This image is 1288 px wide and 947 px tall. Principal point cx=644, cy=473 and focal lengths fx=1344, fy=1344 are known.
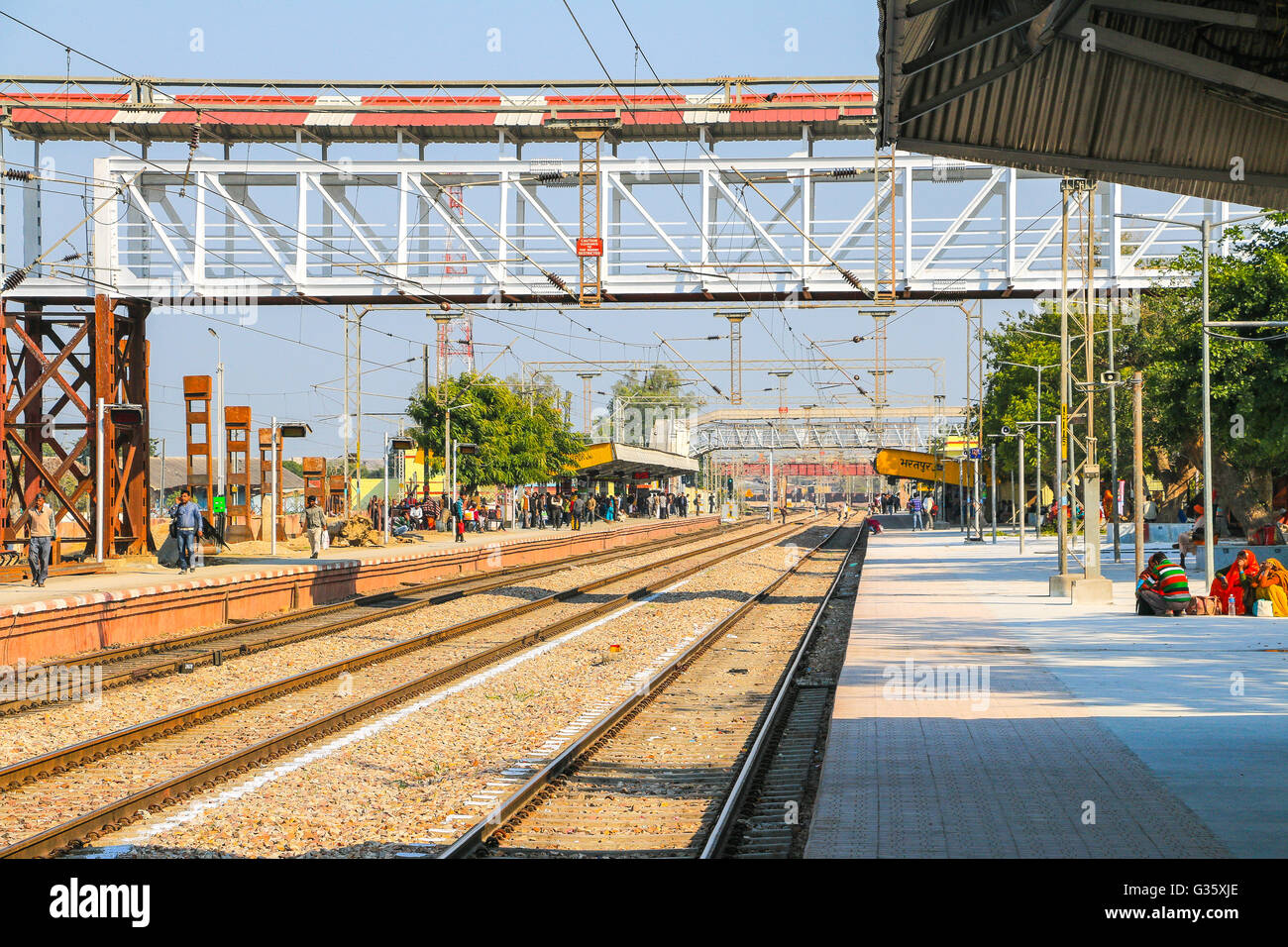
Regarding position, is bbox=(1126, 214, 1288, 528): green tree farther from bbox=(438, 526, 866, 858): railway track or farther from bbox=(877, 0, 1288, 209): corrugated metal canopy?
bbox=(877, 0, 1288, 209): corrugated metal canopy

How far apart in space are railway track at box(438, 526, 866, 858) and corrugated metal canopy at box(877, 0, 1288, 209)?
5494 mm

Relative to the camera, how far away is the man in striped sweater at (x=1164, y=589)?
66.9ft

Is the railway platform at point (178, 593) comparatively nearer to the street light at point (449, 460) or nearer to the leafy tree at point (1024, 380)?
the street light at point (449, 460)

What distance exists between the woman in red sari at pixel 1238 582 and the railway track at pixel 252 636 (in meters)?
14.0

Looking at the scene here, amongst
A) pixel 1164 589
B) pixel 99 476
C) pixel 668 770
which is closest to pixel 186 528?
pixel 99 476

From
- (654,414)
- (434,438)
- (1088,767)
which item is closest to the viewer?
(1088,767)

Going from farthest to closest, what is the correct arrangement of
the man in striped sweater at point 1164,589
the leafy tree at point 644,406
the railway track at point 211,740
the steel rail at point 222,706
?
the leafy tree at point 644,406 → the man in striped sweater at point 1164,589 → the steel rail at point 222,706 → the railway track at point 211,740

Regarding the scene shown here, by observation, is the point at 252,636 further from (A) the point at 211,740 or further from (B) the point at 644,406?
(B) the point at 644,406

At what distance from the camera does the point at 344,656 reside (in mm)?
18578

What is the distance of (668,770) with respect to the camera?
10969 mm

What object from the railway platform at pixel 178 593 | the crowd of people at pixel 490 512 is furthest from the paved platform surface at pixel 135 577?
the crowd of people at pixel 490 512

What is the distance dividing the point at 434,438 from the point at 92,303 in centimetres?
3637
